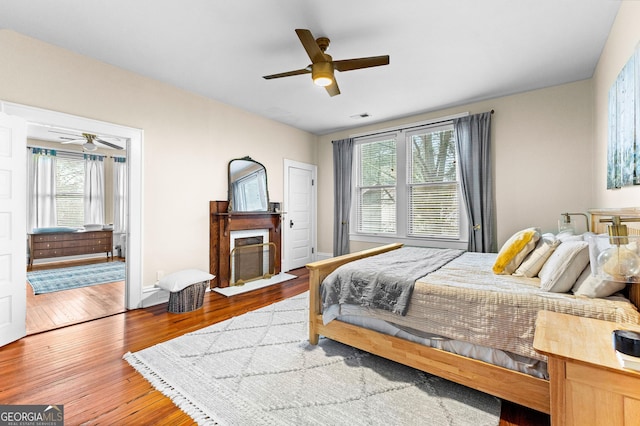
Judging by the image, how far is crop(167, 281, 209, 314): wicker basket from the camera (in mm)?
3143

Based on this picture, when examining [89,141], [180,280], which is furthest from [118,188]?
[180,280]

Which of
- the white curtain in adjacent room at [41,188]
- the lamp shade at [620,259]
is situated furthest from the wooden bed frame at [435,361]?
the white curtain in adjacent room at [41,188]

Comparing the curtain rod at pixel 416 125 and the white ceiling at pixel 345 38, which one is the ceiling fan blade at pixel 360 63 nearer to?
the white ceiling at pixel 345 38

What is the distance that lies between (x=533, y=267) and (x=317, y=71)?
2290 millimetres

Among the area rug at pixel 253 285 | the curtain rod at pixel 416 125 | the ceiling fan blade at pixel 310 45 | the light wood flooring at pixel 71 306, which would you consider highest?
the curtain rod at pixel 416 125

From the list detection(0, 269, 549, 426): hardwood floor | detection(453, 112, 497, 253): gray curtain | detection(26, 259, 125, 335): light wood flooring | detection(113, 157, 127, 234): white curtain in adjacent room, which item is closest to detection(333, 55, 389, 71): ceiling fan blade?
detection(453, 112, 497, 253): gray curtain

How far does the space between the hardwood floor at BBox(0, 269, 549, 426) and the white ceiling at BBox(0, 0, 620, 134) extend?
2691 millimetres

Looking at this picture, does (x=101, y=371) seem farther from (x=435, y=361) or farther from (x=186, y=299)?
(x=435, y=361)

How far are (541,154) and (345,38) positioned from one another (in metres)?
2.94

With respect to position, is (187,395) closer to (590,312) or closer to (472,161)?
(590,312)

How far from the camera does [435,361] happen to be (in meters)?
1.81

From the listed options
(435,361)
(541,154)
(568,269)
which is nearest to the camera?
(568,269)

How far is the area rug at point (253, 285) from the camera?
392cm

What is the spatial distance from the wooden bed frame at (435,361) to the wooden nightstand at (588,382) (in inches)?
16.4
